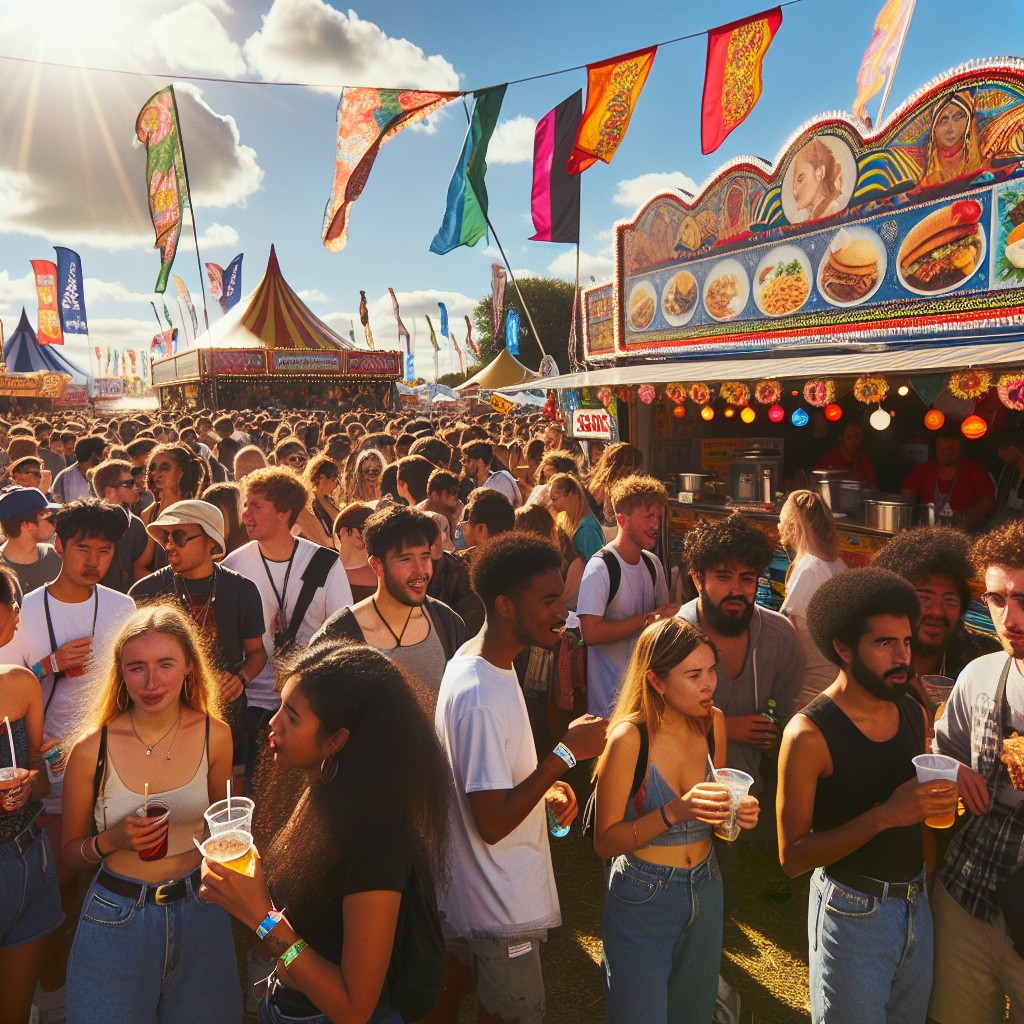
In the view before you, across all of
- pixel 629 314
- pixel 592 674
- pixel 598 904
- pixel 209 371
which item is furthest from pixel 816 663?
pixel 209 371

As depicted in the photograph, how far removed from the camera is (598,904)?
392cm

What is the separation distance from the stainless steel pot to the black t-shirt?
636cm

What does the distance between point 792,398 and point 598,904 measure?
8867mm

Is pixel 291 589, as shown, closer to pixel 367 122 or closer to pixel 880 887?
pixel 880 887

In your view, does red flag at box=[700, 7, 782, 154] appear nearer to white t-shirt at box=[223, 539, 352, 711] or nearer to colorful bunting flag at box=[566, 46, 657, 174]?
colorful bunting flag at box=[566, 46, 657, 174]

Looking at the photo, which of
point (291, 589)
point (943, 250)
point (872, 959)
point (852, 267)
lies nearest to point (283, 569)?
point (291, 589)

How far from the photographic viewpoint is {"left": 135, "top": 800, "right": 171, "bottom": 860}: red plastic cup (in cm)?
212

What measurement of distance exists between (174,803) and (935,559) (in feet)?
10.2

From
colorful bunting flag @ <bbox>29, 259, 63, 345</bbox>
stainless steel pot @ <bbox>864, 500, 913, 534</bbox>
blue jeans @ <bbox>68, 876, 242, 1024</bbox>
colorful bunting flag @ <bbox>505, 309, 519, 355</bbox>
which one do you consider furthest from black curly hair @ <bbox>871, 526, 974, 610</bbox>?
colorful bunting flag @ <bbox>29, 259, 63, 345</bbox>

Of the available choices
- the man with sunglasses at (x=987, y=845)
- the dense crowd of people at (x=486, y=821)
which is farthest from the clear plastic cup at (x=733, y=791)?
the man with sunglasses at (x=987, y=845)

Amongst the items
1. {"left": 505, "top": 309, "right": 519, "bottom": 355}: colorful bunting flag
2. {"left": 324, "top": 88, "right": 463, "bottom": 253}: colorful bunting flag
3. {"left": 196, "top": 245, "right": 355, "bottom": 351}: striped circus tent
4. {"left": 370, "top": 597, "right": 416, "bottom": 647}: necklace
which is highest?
{"left": 196, "top": 245, "right": 355, "bottom": 351}: striped circus tent

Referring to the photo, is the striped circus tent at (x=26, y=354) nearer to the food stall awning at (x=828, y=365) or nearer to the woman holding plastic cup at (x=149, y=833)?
the food stall awning at (x=828, y=365)

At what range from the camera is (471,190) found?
12.5 m

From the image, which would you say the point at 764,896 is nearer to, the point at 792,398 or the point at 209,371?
the point at 792,398
